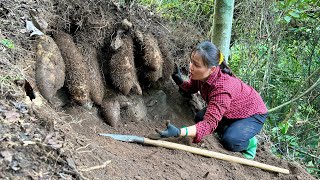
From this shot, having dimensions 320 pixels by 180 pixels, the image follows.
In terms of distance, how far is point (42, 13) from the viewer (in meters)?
3.10

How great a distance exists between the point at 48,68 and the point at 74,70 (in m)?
0.37

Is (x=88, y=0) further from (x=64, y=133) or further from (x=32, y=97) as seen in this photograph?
(x=64, y=133)

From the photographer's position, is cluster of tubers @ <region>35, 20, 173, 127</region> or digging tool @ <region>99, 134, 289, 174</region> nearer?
cluster of tubers @ <region>35, 20, 173, 127</region>

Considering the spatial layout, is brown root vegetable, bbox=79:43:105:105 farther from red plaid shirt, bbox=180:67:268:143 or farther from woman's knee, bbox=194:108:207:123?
woman's knee, bbox=194:108:207:123

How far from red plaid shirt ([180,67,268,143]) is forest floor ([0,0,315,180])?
289 mm

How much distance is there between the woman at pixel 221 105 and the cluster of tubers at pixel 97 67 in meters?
0.47

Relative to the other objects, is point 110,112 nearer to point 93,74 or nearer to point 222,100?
point 93,74

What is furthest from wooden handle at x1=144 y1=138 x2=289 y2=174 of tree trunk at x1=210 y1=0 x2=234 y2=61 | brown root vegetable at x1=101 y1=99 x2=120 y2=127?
tree trunk at x1=210 y1=0 x2=234 y2=61

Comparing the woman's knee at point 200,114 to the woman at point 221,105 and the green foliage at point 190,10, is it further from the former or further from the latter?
the green foliage at point 190,10

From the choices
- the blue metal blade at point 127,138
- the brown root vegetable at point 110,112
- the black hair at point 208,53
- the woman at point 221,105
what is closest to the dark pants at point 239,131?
the woman at point 221,105

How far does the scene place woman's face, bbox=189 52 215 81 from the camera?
11.0ft

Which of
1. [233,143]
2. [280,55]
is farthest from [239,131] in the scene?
[280,55]

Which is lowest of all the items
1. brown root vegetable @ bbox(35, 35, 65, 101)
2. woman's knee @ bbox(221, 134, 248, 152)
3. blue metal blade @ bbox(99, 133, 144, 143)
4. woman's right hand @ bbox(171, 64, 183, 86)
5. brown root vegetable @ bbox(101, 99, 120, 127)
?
woman's knee @ bbox(221, 134, 248, 152)

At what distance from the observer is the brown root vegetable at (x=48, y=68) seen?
2736 mm
